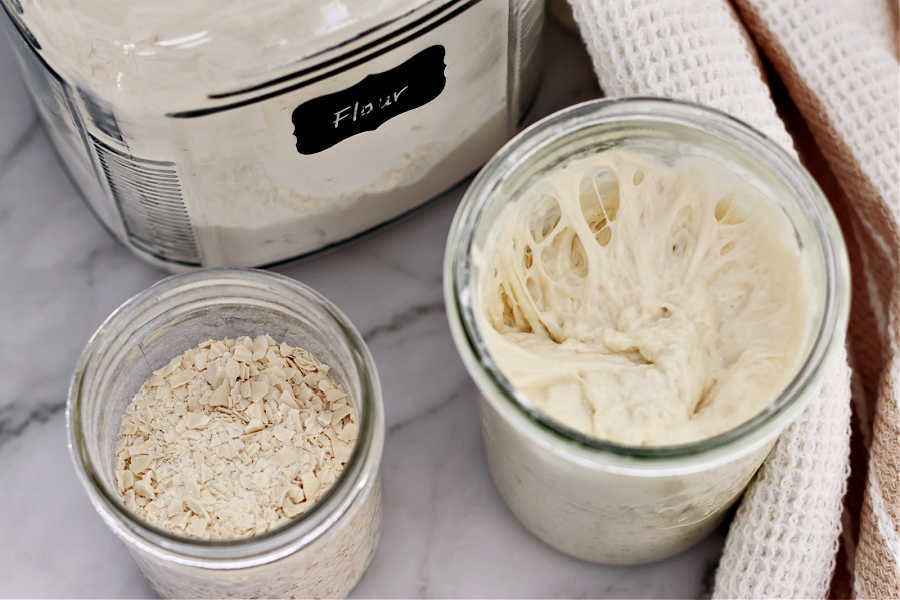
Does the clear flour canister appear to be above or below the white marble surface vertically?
above

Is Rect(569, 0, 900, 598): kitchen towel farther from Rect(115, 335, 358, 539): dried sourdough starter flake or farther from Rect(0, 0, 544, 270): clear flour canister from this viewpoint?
Rect(115, 335, 358, 539): dried sourdough starter flake

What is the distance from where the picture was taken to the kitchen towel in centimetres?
62

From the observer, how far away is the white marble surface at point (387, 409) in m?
0.69

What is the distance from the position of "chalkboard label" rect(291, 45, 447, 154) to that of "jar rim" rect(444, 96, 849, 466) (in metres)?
0.07

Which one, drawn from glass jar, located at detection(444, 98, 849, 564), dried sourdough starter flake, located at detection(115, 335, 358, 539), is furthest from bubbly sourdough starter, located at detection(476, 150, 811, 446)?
dried sourdough starter flake, located at detection(115, 335, 358, 539)

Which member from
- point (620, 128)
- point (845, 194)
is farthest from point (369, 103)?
point (845, 194)

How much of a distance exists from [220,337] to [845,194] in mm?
361

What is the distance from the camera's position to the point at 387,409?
2.33ft

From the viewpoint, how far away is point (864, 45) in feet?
2.18

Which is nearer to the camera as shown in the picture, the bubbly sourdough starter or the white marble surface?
the bubbly sourdough starter

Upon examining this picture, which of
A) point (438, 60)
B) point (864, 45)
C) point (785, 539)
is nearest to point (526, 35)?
point (438, 60)

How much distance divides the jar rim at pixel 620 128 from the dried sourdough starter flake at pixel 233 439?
0.39ft

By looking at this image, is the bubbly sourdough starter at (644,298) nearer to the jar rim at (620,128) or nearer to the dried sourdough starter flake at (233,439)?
the jar rim at (620,128)

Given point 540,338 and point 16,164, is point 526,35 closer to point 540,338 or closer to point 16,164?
point 540,338
